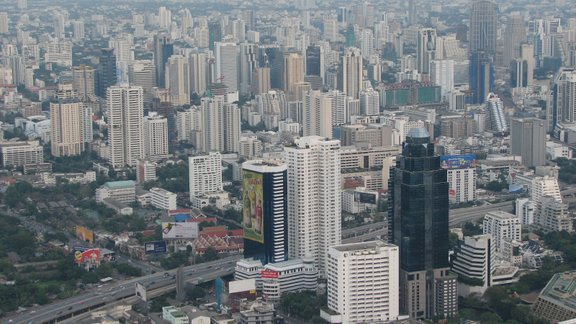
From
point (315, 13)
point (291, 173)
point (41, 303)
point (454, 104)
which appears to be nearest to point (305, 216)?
point (291, 173)

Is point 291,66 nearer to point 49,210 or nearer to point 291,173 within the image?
point 49,210

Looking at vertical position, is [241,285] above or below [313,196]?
below

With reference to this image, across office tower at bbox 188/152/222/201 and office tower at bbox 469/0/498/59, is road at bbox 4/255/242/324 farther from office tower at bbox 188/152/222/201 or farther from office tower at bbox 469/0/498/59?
office tower at bbox 469/0/498/59

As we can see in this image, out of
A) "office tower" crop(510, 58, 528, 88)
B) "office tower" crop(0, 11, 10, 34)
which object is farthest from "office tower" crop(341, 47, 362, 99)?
"office tower" crop(0, 11, 10, 34)

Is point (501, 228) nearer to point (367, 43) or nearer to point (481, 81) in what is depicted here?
point (481, 81)

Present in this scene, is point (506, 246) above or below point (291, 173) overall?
below

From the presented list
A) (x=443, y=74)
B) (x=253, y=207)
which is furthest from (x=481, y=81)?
(x=253, y=207)
